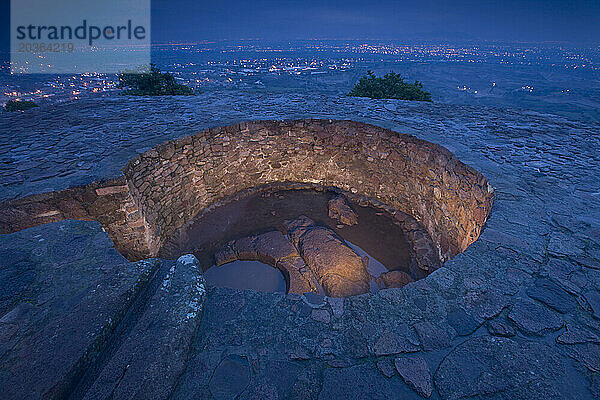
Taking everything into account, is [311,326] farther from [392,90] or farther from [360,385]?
[392,90]

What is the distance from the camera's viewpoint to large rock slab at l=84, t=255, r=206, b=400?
5.72 ft

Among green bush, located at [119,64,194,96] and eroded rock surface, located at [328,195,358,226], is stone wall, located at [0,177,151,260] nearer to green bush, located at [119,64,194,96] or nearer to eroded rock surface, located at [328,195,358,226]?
eroded rock surface, located at [328,195,358,226]

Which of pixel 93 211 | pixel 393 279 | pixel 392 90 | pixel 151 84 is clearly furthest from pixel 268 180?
pixel 151 84

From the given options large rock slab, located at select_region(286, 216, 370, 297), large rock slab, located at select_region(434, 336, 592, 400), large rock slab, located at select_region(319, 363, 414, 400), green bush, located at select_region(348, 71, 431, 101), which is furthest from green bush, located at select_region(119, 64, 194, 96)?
large rock slab, located at select_region(434, 336, 592, 400)

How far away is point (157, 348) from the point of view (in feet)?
6.43

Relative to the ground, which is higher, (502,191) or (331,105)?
(331,105)

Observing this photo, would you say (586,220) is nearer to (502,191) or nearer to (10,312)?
(502,191)

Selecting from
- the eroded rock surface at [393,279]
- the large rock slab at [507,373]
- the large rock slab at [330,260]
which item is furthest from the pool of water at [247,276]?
the large rock slab at [507,373]

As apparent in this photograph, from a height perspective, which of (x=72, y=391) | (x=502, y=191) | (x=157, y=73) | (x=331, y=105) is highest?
(x=157, y=73)

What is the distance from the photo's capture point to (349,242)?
21.9 ft

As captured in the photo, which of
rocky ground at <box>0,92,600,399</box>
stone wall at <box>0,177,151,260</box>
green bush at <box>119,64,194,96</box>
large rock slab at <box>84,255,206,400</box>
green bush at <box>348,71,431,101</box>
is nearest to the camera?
large rock slab at <box>84,255,206,400</box>

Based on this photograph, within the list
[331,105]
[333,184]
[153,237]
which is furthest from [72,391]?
[331,105]

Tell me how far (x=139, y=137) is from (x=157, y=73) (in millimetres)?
9119

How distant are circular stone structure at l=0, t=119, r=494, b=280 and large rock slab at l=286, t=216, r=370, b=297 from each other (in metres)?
1.64
